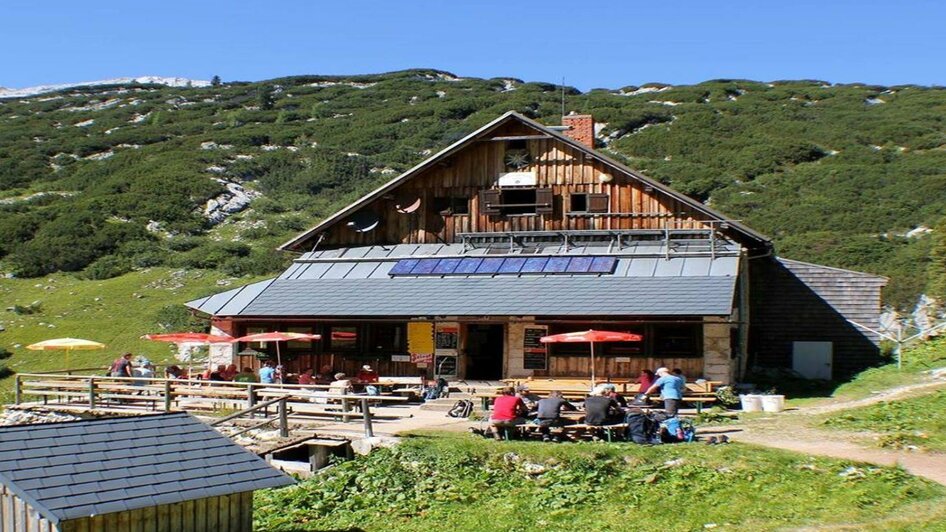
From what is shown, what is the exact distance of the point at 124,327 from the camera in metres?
40.0

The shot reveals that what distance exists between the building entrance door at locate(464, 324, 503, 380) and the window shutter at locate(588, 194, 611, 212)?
412cm

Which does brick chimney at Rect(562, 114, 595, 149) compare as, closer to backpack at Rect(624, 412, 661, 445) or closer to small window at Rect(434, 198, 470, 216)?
small window at Rect(434, 198, 470, 216)

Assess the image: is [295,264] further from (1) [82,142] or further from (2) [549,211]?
(1) [82,142]

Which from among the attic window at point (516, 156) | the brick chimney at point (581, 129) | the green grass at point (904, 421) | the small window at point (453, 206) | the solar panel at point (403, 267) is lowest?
the green grass at point (904, 421)

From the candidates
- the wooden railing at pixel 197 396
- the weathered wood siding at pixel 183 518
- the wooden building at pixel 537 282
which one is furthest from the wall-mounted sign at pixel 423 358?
the weathered wood siding at pixel 183 518

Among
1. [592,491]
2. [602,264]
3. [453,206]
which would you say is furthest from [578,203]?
[592,491]

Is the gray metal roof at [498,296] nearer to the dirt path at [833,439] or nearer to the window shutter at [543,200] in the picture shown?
the window shutter at [543,200]

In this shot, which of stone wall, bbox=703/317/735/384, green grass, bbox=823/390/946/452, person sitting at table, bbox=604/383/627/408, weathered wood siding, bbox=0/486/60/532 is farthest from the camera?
stone wall, bbox=703/317/735/384

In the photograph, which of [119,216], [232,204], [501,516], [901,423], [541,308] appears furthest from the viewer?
[232,204]

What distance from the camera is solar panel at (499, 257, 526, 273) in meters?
28.6

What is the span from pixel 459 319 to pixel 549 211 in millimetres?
5156

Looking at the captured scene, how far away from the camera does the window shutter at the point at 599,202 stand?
2969cm

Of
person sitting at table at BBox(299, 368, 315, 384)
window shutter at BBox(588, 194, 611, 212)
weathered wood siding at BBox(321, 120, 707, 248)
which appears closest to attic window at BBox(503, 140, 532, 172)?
weathered wood siding at BBox(321, 120, 707, 248)

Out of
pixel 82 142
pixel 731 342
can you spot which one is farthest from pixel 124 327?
pixel 82 142
